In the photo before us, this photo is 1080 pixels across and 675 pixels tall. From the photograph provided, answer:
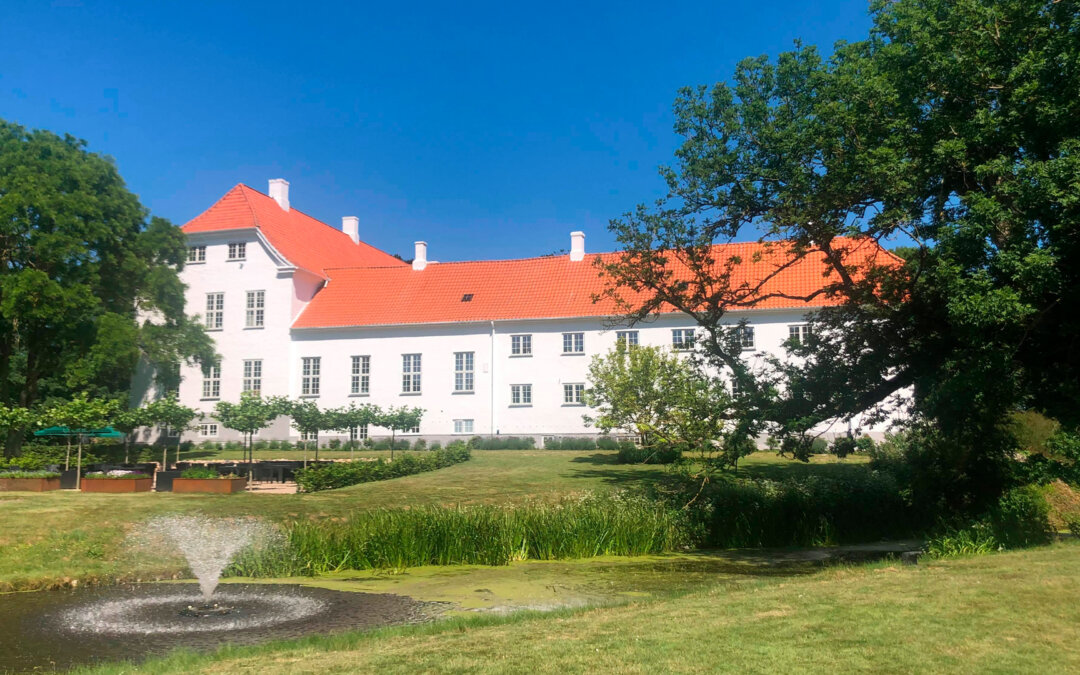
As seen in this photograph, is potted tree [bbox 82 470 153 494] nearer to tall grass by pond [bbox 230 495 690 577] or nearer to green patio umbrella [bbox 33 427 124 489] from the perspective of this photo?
green patio umbrella [bbox 33 427 124 489]

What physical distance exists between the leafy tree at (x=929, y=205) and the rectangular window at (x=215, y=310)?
1149 inches

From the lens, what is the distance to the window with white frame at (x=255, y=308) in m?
43.4

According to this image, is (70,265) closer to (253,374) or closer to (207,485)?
(253,374)

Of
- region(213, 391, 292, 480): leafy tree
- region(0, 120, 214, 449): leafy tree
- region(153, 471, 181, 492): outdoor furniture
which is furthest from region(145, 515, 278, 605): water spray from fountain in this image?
region(0, 120, 214, 449): leafy tree

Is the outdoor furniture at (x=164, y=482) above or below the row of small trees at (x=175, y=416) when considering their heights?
below

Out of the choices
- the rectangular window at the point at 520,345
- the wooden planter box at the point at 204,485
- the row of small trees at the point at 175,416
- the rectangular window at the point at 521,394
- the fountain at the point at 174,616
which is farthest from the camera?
the rectangular window at the point at 520,345

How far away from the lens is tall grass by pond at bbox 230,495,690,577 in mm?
13953

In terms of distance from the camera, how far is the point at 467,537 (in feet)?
48.8

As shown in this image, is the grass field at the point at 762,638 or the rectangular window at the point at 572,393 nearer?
the grass field at the point at 762,638

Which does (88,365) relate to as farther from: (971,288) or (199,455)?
(971,288)

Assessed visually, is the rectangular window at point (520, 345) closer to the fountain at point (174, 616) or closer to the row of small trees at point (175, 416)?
the row of small trees at point (175, 416)

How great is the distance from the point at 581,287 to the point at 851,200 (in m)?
25.4

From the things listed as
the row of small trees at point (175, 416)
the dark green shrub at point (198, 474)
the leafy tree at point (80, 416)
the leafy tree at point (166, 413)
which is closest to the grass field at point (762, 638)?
the dark green shrub at point (198, 474)

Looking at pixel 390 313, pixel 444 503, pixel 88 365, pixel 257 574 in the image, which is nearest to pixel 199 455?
pixel 88 365
